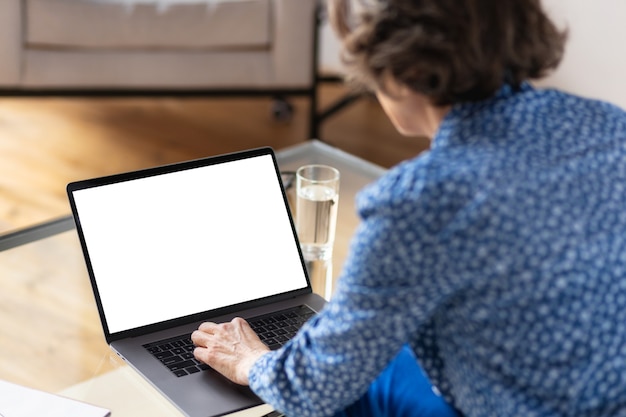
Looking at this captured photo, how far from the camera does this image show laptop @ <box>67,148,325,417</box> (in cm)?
111

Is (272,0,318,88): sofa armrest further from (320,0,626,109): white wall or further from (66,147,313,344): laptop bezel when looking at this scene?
(66,147,313,344): laptop bezel

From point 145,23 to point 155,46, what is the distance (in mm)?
71

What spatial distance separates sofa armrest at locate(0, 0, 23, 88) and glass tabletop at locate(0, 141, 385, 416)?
1.15 metres

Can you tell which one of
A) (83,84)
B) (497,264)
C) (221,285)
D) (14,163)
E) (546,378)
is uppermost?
(497,264)

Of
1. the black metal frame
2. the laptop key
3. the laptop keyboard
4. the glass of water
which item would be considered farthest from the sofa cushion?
the laptop key

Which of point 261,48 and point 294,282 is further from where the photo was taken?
point 261,48

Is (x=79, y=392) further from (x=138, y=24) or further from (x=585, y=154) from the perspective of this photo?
(x=138, y=24)

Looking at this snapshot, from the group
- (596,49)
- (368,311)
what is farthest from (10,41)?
(368,311)

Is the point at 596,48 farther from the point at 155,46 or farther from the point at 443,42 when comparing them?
the point at 443,42

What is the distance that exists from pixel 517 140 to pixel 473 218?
0.10 m

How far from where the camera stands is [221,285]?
1.20m

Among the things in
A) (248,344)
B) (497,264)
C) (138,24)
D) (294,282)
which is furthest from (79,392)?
(138,24)

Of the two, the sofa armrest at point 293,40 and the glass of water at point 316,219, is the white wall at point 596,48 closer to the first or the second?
the sofa armrest at point 293,40

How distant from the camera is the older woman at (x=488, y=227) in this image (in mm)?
782
